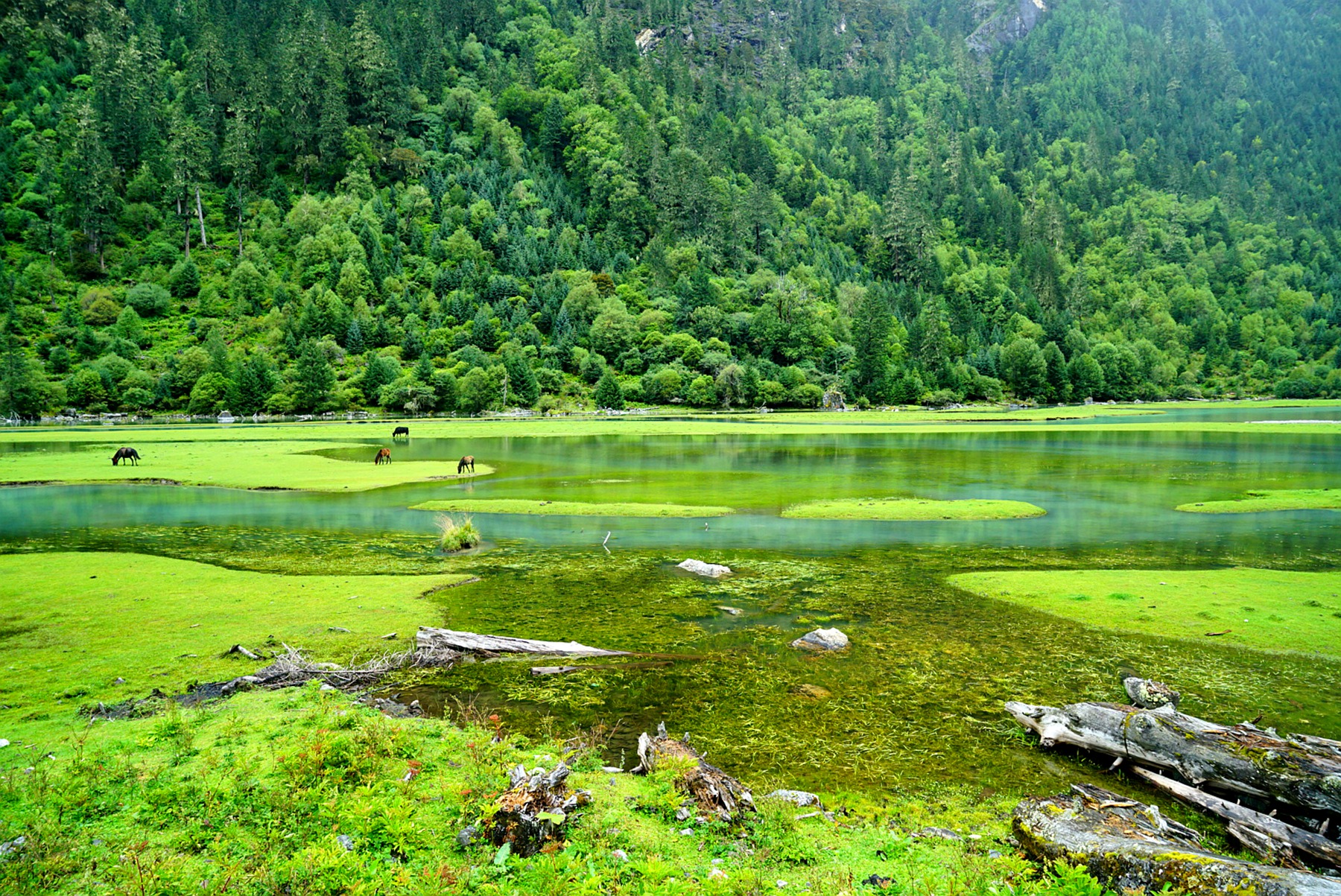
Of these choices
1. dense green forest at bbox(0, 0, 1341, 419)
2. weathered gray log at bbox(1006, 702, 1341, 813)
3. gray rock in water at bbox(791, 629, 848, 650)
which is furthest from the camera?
dense green forest at bbox(0, 0, 1341, 419)

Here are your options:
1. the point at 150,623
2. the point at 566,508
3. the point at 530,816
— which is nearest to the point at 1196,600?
the point at 530,816

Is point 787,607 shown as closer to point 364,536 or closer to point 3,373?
point 364,536

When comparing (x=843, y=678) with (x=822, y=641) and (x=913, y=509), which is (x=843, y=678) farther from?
(x=913, y=509)

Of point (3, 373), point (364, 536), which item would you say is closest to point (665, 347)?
point (3, 373)

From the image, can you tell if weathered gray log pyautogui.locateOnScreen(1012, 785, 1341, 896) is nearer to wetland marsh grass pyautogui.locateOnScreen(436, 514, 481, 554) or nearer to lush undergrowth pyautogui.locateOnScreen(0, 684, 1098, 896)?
lush undergrowth pyautogui.locateOnScreen(0, 684, 1098, 896)

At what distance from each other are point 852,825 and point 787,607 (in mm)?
9047

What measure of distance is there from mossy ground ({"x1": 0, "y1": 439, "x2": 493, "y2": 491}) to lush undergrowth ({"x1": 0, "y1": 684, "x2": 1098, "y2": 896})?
1249 inches

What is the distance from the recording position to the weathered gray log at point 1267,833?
6652 millimetres

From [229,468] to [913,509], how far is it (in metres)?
43.3

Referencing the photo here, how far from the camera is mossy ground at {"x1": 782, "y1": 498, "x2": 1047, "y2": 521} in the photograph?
29516 millimetres

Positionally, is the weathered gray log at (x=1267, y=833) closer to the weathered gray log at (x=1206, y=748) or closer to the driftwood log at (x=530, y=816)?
the weathered gray log at (x=1206, y=748)

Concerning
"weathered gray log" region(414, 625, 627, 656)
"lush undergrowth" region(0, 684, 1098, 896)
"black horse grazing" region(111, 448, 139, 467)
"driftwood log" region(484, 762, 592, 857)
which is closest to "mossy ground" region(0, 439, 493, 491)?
"black horse grazing" region(111, 448, 139, 467)

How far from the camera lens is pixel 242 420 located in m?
107

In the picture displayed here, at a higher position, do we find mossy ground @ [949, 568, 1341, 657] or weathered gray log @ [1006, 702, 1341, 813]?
weathered gray log @ [1006, 702, 1341, 813]
